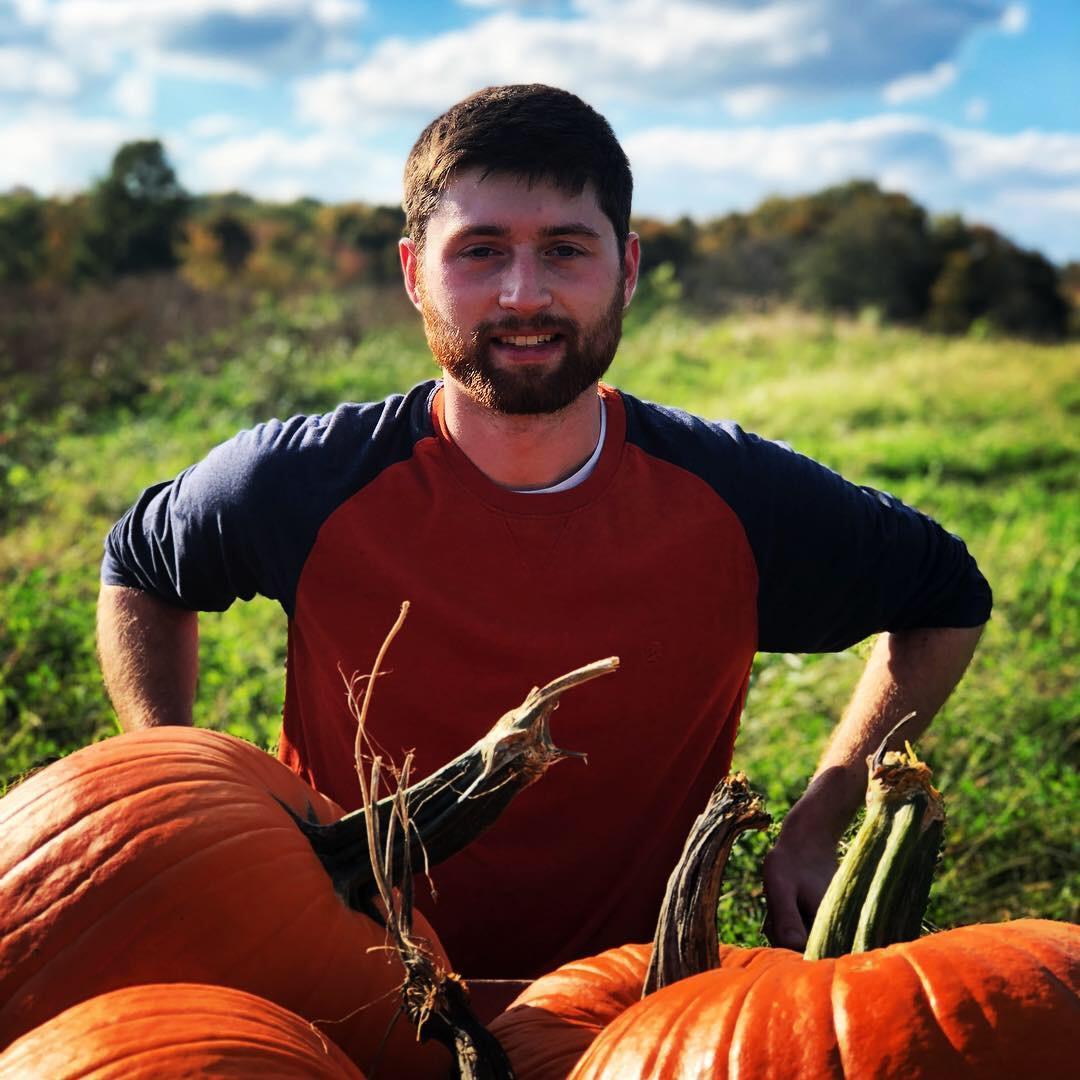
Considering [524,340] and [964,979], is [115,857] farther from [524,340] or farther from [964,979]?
[524,340]

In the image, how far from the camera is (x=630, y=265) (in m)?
2.71

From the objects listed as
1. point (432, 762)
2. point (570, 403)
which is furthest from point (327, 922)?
point (570, 403)

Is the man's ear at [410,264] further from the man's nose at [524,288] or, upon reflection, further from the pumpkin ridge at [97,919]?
the pumpkin ridge at [97,919]

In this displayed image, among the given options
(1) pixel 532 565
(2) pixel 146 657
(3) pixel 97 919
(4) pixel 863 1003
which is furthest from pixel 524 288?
(4) pixel 863 1003

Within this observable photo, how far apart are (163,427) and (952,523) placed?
6.86m

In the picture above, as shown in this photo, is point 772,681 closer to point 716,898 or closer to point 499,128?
point 499,128

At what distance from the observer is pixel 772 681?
17.5ft

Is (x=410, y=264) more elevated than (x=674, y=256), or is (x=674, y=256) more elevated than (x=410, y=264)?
(x=674, y=256)

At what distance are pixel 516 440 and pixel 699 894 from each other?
49.4 inches

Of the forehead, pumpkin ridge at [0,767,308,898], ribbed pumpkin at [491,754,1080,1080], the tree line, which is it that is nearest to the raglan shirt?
the forehead

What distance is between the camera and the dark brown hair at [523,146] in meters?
2.38

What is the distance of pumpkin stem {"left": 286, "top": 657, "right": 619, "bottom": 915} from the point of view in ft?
4.17

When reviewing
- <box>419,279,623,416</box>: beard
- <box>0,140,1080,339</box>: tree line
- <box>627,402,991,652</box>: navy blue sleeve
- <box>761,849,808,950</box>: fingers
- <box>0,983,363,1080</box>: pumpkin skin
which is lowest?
<box>761,849,808,950</box>: fingers

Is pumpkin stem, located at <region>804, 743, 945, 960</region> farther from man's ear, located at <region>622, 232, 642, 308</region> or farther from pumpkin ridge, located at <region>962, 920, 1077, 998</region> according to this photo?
man's ear, located at <region>622, 232, 642, 308</region>
